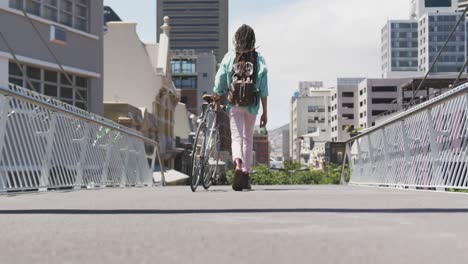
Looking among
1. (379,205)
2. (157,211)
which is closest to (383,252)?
(157,211)

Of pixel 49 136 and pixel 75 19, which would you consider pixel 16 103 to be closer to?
pixel 49 136

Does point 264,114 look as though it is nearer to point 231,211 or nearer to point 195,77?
point 231,211

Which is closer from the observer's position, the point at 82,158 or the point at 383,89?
the point at 82,158

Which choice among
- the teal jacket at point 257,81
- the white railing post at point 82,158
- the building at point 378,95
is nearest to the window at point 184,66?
the building at point 378,95

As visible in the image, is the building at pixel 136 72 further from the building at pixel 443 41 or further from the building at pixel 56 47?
the building at pixel 443 41

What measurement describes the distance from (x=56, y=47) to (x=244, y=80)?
873 inches

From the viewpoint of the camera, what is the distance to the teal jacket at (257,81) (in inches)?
347

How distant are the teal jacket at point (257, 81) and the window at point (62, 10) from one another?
1946 centimetres

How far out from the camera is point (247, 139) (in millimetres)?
8828

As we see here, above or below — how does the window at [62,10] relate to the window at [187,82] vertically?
below

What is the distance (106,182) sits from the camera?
13.3m

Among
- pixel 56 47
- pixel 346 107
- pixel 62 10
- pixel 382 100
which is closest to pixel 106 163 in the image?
pixel 56 47

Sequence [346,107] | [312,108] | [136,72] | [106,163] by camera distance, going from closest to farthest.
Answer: [106,163]
[136,72]
[346,107]
[312,108]

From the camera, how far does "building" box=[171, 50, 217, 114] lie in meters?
124
